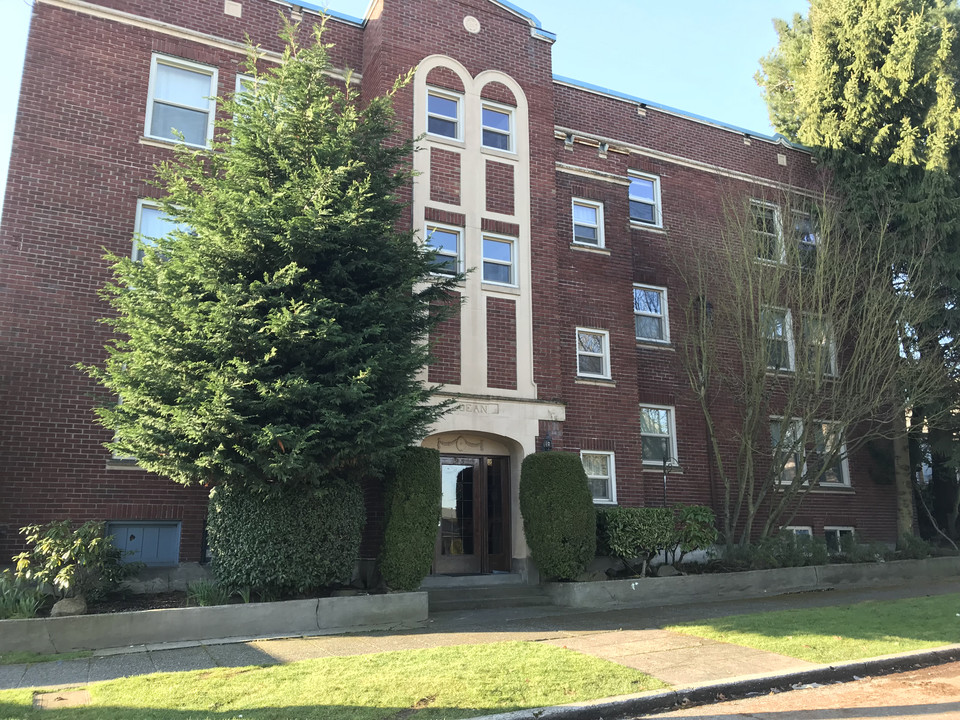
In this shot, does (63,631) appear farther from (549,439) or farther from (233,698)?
(549,439)

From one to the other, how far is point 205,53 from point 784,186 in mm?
14183

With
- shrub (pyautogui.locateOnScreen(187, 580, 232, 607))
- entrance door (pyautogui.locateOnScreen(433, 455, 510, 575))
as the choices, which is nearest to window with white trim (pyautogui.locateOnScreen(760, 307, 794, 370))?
entrance door (pyautogui.locateOnScreen(433, 455, 510, 575))

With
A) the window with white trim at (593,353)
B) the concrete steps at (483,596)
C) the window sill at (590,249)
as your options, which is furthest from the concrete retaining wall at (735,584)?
the window sill at (590,249)

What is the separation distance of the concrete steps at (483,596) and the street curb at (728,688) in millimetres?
5726

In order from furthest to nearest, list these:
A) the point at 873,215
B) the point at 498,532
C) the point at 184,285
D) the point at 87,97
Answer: the point at 873,215 < the point at 498,532 < the point at 87,97 < the point at 184,285

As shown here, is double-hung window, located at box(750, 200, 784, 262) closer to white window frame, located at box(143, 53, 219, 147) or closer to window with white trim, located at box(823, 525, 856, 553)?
window with white trim, located at box(823, 525, 856, 553)

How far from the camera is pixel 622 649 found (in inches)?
344

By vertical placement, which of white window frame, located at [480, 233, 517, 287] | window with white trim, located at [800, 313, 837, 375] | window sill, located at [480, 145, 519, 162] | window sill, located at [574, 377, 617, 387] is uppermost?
window sill, located at [480, 145, 519, 162]

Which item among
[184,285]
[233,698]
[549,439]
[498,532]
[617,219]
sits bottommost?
[233,698]

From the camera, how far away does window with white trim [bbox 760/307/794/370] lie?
50.6ft

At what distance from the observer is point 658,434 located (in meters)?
17.5

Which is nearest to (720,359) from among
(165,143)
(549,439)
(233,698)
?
(549,439)

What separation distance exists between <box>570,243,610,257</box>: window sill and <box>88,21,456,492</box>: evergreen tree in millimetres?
6146

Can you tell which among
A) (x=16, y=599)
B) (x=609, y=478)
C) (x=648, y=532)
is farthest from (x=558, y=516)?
(x=16, y=599)
